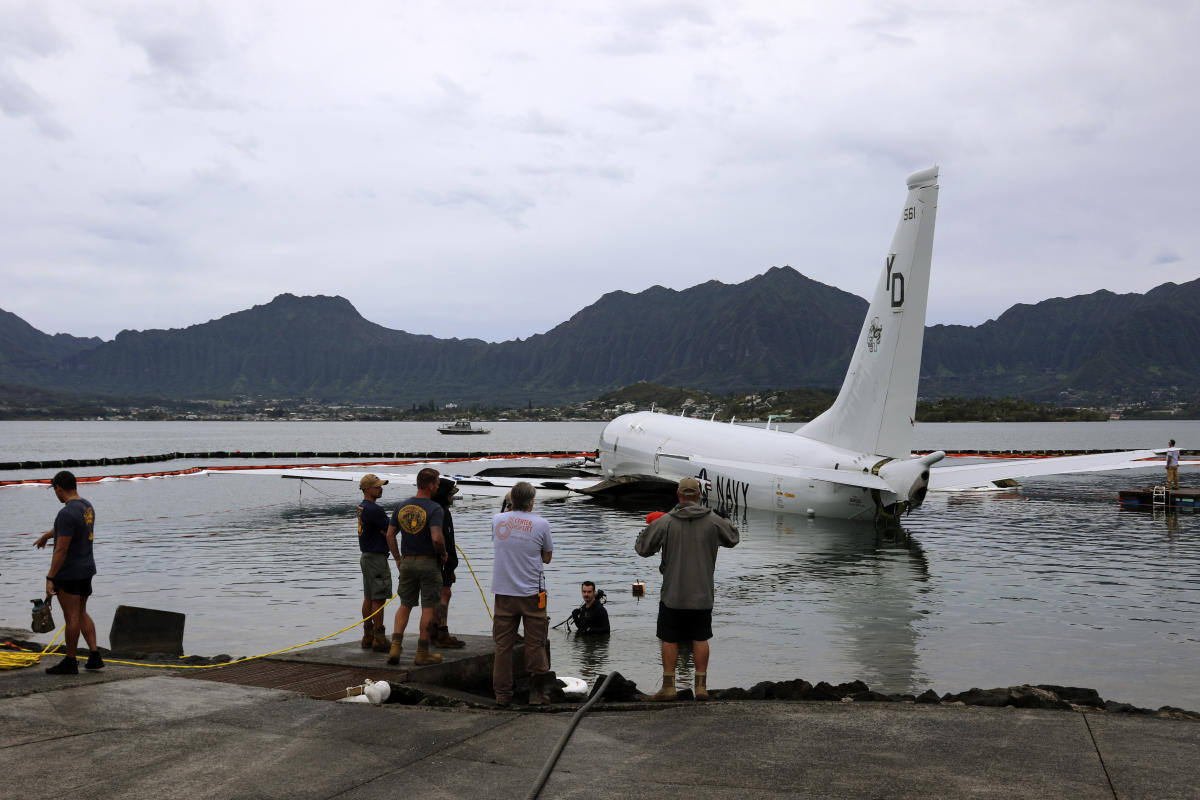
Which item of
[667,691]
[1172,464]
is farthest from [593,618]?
[1172,464]

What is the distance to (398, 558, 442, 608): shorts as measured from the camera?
11867mm

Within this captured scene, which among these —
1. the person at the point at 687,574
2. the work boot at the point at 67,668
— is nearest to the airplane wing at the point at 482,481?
the work boot at the point at 67,668

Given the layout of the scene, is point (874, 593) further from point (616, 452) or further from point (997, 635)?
point (616, 452)

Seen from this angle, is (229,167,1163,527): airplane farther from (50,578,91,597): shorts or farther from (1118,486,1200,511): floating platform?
(50,578,91,597): shorts

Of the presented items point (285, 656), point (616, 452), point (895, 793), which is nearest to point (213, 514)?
point (616, 452)

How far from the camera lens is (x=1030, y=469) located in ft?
80.0

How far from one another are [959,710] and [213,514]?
43.1 m

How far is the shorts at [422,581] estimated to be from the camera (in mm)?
11867

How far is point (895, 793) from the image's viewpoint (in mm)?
6641

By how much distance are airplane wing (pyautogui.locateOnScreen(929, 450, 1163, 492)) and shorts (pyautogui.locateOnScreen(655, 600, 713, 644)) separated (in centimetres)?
1377

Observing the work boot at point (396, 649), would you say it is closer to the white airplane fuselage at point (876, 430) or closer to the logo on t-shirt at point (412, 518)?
the logo on t-shirt at point (412, 518)

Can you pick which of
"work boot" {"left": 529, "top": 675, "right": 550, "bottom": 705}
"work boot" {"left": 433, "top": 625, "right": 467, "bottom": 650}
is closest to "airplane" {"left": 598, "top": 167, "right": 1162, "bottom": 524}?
"work boot" {"left": 433, "top": 625, "right": 467, "bottom": 650}

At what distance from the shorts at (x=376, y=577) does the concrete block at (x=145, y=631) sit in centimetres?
361

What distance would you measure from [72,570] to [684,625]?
7675mm
